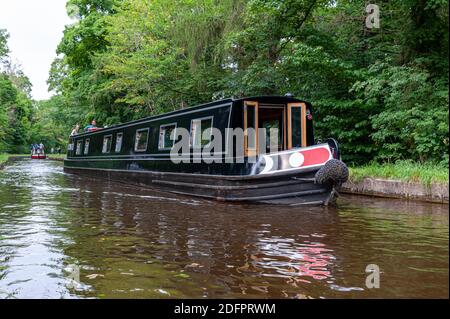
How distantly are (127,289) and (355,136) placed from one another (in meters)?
9.90

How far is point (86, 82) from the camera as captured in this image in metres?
28.1

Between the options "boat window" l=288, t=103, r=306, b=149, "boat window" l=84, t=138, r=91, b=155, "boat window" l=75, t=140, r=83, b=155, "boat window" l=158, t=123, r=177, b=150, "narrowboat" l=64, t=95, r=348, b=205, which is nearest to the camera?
"narrowboat" l=64, t=95, r=348, b=205

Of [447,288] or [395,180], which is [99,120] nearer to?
[395,180]

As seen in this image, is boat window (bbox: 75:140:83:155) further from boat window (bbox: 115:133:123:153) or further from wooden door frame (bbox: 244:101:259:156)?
wooden door frame (bbox: 244:101:259:156)

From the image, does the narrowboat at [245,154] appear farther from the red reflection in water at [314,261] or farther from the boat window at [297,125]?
the red reflection in water at [314,261]

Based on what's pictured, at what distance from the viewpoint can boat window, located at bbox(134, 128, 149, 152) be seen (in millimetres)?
13080

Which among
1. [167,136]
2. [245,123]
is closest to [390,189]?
[245,123]

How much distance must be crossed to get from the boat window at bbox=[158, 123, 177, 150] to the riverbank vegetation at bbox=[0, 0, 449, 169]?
3853 millimetres

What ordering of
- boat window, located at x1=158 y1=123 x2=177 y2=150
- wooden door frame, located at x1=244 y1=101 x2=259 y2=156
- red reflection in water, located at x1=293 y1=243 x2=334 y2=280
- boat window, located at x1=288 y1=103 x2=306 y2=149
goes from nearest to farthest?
red reflection in water, located at x1=293 y1=243 x2=334 y2=280
wooden door frame, located at x1=244 y1=101 x2=259 y2=156
boat window, located at x1=288 y1=103 x2=306 y2=149
boat window, located at x1=158 y1=123 x2=177 y2=150

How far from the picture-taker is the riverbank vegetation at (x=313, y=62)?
9609 mm

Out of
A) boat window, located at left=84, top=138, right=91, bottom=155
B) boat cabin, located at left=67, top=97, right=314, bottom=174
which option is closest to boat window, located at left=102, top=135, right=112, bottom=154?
boat window, located at left=84, top=138, right=91, bottom=155

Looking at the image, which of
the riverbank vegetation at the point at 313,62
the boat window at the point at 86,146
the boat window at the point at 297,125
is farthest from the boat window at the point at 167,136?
the boat window at the point at 86,146

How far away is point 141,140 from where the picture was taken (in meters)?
13.4

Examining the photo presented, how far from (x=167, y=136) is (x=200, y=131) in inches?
69.8
